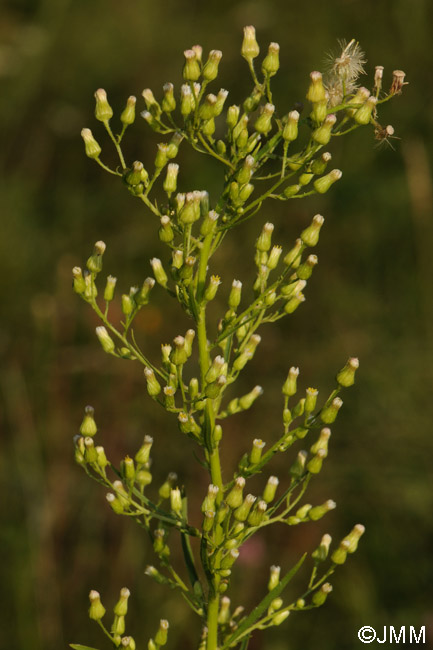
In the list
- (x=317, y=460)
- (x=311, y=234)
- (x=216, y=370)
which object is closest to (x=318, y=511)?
(x=317, y=460)

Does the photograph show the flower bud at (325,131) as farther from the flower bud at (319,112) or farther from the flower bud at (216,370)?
the flower bud at (216,370)

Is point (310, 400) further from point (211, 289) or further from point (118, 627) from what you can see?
point (118, 627)

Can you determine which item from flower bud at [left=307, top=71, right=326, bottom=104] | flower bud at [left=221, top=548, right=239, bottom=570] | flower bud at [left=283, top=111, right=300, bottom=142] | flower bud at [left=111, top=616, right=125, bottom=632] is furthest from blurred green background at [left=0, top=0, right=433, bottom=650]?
flower bud at [left=307, top=71, right=326, bottom=104]

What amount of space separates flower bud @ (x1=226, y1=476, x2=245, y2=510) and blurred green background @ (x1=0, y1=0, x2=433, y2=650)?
2.81 meters

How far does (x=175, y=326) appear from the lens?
7.31 m

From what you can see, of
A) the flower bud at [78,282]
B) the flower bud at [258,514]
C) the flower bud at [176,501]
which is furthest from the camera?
the flower bud at [176,501]

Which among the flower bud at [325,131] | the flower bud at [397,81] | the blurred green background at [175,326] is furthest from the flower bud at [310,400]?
the blurred green background at [175,326]

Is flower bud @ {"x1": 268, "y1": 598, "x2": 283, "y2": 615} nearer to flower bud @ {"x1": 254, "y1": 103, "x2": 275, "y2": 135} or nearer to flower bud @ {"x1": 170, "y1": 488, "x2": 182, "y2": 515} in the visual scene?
flower bud @ {"x1": 170, "y1": 488, "x2": 182, "y2": 515}

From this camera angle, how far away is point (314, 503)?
6281 millimetres

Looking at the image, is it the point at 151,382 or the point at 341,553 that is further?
the point at 341,553

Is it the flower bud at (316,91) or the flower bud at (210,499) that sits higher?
the flower bud at (316,91)

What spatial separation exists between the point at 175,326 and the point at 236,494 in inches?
175

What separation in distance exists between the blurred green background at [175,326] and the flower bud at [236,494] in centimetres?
281

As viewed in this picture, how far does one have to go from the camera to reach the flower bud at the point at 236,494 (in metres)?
2.92
